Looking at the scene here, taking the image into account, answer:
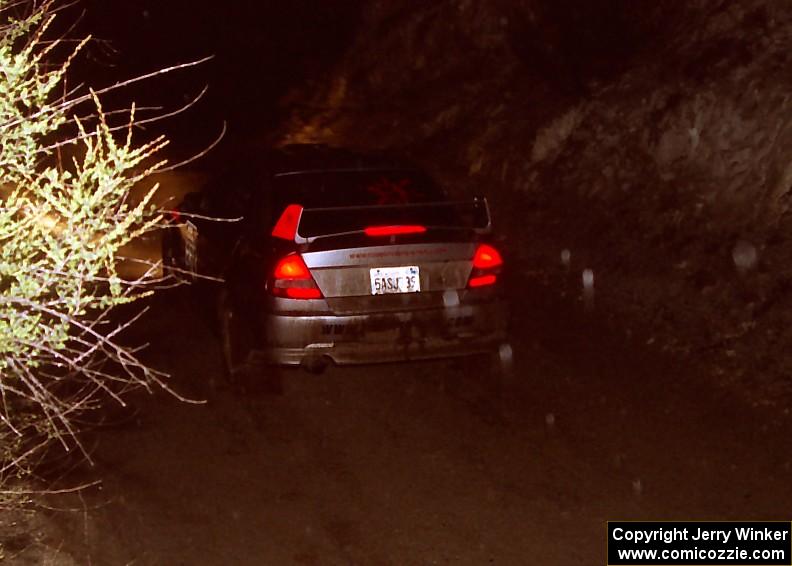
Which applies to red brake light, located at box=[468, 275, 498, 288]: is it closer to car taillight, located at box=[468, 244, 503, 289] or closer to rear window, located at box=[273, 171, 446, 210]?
car taillight, located at box=[468, 244, 503, 289]

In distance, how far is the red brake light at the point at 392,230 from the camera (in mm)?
7195

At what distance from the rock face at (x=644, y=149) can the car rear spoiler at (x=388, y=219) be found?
89.6 inches

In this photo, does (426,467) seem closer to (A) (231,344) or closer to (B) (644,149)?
(A) (231,344)

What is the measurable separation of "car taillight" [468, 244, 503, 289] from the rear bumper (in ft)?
0.72

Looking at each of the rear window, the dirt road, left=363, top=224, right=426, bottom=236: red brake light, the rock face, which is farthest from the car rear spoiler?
the rock face

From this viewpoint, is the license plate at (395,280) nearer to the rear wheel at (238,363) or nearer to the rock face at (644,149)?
the rear wheel at (238,363)

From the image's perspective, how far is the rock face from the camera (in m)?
9.22

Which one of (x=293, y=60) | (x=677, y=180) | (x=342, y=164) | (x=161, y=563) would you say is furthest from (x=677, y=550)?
(x=293, y=60)

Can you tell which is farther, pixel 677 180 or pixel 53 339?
pixel 677 180

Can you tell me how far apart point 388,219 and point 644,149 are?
5.48m

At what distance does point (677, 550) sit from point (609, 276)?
573 cm

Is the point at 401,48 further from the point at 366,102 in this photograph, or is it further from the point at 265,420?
the point at 265,420

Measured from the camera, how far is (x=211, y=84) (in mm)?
25859

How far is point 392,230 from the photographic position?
721cm
